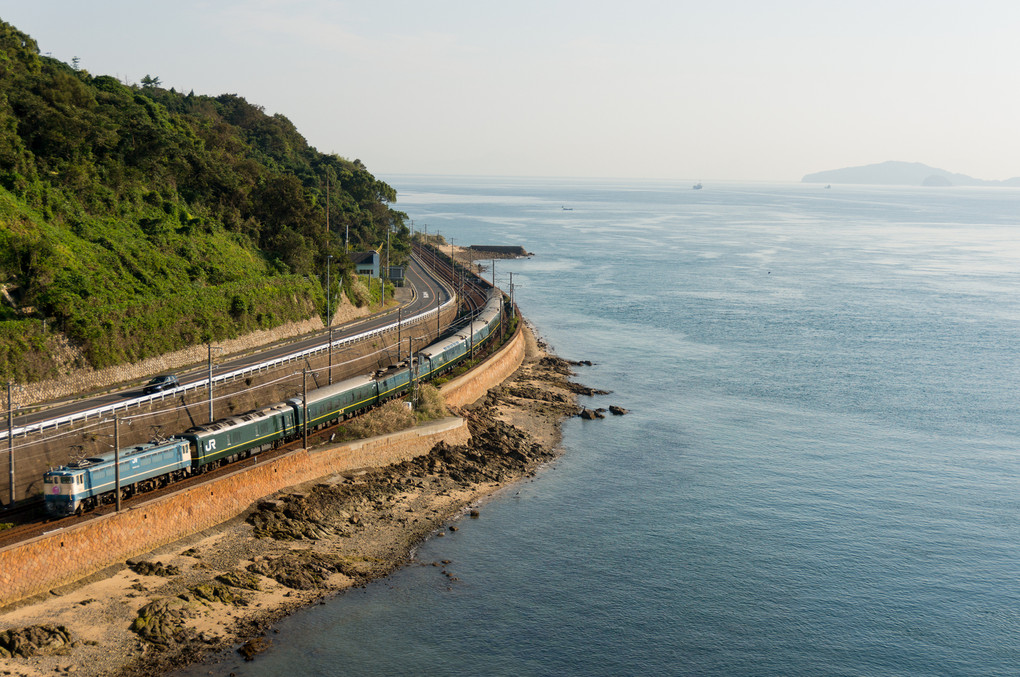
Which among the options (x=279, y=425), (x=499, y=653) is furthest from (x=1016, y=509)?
(x=279, y=425)

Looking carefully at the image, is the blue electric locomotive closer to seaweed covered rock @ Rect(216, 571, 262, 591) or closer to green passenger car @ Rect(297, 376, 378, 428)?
seaweed covered rock @ Rect(216, 571, 262, 591)

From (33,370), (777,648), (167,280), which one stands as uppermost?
(167,280)

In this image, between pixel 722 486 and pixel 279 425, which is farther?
pixel 722 486

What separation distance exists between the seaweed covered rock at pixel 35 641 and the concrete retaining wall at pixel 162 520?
2321 mm

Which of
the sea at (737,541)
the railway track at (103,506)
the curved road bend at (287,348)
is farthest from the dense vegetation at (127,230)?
the sea at (737,541)

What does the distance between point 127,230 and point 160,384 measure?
21174 mm

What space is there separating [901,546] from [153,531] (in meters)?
40.8

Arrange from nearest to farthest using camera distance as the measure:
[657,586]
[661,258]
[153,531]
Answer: [153,531] → [657,586] → [661,258]

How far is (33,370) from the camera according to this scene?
52156 millimetres

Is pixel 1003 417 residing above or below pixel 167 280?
below

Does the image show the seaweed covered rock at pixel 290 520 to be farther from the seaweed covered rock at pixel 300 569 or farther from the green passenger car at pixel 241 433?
the green passenger car at pixel 241 433

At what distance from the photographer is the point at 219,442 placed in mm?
45719

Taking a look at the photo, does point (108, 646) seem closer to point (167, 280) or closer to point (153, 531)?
point (153, 531)

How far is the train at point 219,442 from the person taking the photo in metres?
37.7
